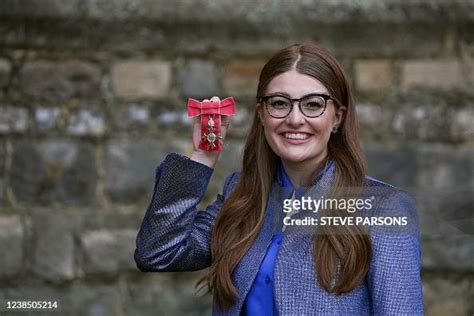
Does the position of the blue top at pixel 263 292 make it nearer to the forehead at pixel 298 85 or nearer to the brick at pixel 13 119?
the forehead at pixel 298 85

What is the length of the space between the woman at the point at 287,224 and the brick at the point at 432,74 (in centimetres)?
188

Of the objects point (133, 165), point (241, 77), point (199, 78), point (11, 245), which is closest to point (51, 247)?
point (11, 245)

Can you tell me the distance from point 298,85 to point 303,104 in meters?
0.05

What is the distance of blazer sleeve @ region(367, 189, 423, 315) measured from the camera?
86.2 inches

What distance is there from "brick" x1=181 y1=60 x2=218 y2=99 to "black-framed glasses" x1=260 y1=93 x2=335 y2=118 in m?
1.84

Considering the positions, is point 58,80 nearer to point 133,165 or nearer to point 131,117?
point 131,117

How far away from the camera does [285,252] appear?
7.63 feet

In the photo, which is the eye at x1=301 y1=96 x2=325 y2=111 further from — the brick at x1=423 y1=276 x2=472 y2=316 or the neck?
the brick at x1=423 y1=276 x2=472 y2=316

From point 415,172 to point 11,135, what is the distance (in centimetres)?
176

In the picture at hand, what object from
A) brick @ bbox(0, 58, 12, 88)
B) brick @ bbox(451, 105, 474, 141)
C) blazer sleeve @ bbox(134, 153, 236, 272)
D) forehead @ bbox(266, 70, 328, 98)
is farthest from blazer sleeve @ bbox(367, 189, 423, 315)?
brick @ bbox(0, 58, 12, 88)

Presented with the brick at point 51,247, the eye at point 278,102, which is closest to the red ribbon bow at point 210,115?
the eye at point 278,102

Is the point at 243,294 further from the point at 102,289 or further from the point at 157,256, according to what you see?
the point at 102,289

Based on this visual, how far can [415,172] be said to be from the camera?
167 inches

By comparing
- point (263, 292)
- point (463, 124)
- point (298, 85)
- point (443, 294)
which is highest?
point (463, 124)
